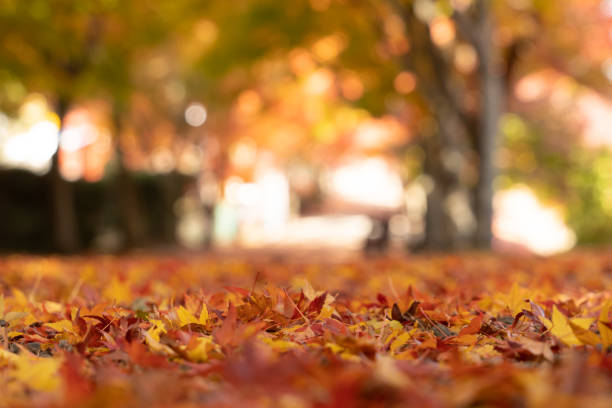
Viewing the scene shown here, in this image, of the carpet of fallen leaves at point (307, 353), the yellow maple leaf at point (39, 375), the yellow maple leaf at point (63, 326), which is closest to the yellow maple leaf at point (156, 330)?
the carpet of fallen leaves at point (307, 353)

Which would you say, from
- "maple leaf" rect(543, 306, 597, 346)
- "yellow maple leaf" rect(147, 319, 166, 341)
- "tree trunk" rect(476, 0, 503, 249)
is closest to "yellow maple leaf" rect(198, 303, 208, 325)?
"yellow maple leaf" rect(147, 319, 166, 341)

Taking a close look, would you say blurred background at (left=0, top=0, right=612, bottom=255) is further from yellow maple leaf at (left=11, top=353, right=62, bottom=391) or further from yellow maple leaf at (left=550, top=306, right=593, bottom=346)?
yellow maple leaf at (left=11, top=353, right=62, bottom=391)

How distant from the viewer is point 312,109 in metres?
20.3

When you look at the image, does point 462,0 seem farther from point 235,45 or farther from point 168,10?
point 168,10

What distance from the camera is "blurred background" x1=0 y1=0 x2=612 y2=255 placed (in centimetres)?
1072

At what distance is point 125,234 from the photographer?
15555 millimetres

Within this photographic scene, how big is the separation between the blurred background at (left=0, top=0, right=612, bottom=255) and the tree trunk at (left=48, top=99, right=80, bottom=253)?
46mm

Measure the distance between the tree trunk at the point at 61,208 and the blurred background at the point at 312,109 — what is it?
5 centimetres

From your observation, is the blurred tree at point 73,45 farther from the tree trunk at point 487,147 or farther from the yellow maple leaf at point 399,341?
the yellow maple leaf at point 399,341

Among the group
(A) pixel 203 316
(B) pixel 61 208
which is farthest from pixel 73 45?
(A) pixel 203 316

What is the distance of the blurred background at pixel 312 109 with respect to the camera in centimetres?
1072

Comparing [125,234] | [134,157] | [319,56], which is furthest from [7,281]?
[134,157]

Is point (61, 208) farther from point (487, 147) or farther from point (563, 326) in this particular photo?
point (563, 326)

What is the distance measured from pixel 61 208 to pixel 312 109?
844cm
